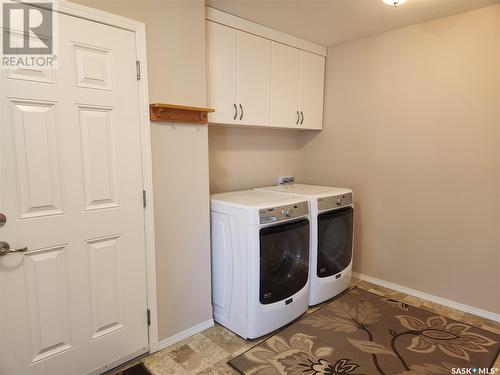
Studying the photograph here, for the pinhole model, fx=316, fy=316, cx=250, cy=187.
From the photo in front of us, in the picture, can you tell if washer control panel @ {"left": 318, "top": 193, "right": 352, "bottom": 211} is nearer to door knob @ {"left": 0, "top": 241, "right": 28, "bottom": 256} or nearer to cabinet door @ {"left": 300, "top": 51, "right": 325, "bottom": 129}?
cabinet door @ {"left": 300, "top": 51, "right": 325, "bottom": 129}

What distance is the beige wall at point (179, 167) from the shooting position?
6.52 feet

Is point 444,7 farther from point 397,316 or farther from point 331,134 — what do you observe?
point 397,316


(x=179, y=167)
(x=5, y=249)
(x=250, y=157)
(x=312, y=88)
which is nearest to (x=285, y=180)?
(x=250, y=157)

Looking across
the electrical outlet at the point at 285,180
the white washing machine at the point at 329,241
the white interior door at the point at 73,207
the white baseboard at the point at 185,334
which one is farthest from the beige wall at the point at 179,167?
the electrical outlet at the point at 285,180

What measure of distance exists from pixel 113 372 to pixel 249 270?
1037 millimetres

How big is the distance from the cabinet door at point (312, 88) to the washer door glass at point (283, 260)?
51.1 inches

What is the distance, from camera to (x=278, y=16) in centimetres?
252

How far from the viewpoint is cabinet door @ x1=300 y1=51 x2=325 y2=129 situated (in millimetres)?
3130

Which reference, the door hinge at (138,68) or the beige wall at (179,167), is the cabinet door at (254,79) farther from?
the door hinge at (138,68)

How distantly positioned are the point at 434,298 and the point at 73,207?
293cm

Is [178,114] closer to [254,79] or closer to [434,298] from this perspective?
[254,79]

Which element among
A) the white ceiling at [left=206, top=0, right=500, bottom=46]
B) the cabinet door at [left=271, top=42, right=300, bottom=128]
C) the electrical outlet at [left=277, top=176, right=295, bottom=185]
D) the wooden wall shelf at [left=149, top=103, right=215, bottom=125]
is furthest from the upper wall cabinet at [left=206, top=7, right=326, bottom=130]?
the electrical outlet at [left=277, top=176, right=295, bottom=185]

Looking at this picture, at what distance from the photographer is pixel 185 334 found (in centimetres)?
229

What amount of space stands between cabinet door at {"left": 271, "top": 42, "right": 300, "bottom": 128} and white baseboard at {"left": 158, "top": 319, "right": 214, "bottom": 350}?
5.86ft
